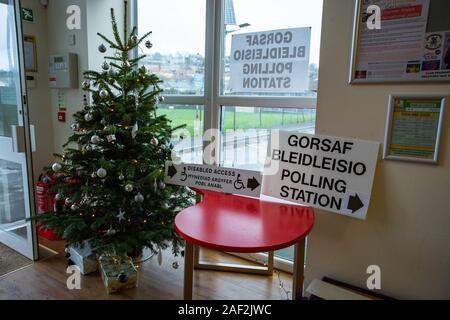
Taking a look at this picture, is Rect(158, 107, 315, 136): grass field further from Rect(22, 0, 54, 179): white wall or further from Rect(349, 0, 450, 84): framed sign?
Rect(22, 0, 54, 179): white wall

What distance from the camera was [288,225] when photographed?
1.44 m

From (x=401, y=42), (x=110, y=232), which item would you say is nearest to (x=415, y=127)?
(x=401, y=42)

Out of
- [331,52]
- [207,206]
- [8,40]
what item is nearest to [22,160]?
[8,40]

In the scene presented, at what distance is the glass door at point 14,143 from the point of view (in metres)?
2.10

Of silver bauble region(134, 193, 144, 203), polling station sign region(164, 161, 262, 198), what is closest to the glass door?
silver bauble region(134, 193, 144, 203)

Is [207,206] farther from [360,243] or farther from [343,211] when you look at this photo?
[360,243]

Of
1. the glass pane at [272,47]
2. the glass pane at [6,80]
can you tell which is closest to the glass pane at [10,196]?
the glass pane at [6,80]

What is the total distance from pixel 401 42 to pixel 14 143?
96.4 inches

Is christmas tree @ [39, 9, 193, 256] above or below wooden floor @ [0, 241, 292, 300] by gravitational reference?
above

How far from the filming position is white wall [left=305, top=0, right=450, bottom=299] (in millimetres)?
1382

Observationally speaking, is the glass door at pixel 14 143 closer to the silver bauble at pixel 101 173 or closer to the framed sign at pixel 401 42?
the silver bauble at pixel 101 173

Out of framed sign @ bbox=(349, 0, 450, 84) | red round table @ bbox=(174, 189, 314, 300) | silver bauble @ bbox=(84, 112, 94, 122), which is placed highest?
framed sign @ bbox=(349, 0, 450, 84)

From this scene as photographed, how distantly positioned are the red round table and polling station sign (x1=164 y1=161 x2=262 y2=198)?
7 cm

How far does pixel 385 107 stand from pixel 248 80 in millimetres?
1006
